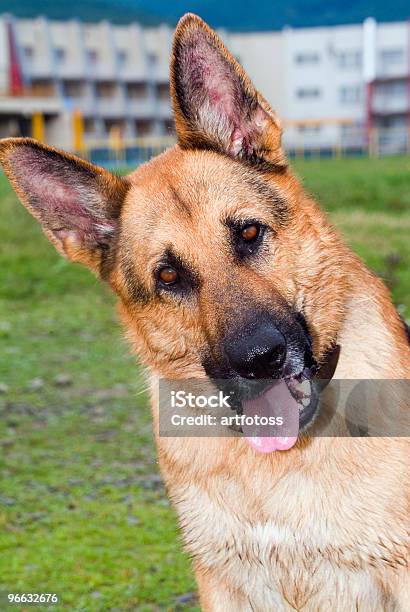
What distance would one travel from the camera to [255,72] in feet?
236

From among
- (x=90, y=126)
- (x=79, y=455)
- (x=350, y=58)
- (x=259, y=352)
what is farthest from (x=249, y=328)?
(x=350, y=58)

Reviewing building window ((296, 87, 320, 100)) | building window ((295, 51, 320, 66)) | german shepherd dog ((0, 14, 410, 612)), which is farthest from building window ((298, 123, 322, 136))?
german shepherd dog ((0, 14, 410, 612))

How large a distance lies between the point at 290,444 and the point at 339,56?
3000 inches

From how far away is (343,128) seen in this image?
7112 cm

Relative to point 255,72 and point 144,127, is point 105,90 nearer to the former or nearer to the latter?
point 144,127

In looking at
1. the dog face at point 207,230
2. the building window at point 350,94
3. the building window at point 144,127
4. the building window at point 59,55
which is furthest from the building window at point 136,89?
the dog face at point 207,230

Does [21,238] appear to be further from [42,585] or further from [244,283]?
[244,283]

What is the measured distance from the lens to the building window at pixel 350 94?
75.2m

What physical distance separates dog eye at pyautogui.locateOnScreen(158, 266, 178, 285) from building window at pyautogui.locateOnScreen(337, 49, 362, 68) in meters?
75.4

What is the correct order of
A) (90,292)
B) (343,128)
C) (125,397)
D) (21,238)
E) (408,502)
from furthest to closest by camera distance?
(343,128) < (21,238) < (90,292) < (125,397) < (408,502)

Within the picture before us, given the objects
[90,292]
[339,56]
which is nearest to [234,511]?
[90,292]

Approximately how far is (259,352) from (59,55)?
227 ft

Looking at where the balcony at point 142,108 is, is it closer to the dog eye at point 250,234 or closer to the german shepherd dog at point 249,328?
the german shepherd dog at point 249,328

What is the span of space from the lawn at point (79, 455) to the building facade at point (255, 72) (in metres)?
51.0
